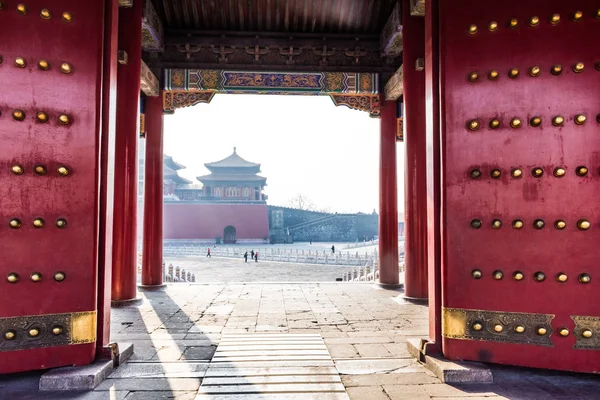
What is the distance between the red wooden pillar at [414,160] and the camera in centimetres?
627

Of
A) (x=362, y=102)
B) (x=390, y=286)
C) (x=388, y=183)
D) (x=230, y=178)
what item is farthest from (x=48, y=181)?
(x=230, y=178)

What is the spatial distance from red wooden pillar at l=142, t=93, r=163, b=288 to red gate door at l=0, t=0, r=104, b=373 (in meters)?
5.18

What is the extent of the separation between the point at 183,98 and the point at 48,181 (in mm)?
5987

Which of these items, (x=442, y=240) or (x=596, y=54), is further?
(x=442, y=240)

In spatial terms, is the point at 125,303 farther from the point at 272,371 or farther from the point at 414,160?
the point at 414,160

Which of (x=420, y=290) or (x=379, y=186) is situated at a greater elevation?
(x=379, y=186)

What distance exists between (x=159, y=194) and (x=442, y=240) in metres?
6.53

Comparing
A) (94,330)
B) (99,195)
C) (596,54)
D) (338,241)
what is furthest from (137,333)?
(338,241)

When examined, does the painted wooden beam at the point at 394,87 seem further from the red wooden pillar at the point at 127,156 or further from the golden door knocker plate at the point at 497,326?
the golden door knocker plate at the point at 497,326

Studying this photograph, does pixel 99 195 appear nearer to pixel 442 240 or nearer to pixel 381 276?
pixel 442 240

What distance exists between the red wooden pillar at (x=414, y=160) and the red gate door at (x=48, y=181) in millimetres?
4748

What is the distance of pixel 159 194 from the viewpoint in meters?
8.25

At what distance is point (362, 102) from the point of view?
8836 mm

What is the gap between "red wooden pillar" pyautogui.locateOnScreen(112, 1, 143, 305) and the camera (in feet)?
20.0
